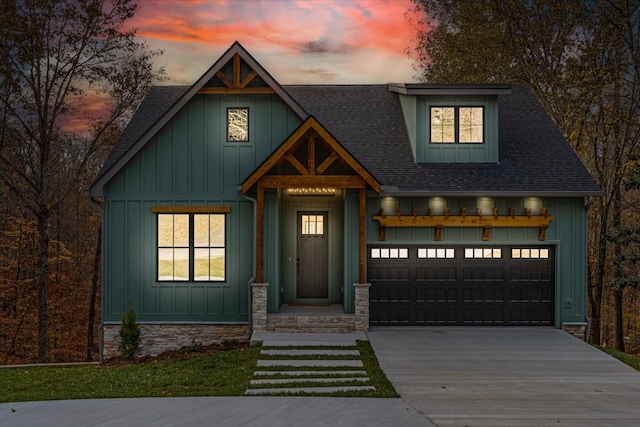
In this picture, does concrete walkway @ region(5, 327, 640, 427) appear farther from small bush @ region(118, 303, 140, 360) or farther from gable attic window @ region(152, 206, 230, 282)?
gable attic window @ region(152, 206, 230, 282)

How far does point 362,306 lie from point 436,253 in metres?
2.59

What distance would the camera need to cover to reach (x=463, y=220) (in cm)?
1409

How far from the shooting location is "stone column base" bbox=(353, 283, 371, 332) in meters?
13.3

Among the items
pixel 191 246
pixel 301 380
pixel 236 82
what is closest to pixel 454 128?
pixel 236 82

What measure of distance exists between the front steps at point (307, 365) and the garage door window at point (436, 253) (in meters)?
2.79

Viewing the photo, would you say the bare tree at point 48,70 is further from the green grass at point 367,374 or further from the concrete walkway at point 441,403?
the green grass at point 367,374

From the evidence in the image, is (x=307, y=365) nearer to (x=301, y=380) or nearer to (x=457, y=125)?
(x=301, y=380)

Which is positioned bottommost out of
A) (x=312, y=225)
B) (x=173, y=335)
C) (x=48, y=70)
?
(x=173, y=335)

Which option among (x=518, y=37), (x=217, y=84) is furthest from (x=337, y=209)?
(x=518, y=37)

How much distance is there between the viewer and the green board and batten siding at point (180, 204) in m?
14.1

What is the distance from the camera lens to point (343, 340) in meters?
12.5

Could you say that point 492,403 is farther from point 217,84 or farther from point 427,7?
point 427,7

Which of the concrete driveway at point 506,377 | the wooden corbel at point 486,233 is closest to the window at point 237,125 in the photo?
the concrete driveway at point 506,377

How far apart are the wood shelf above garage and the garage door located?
65cm
